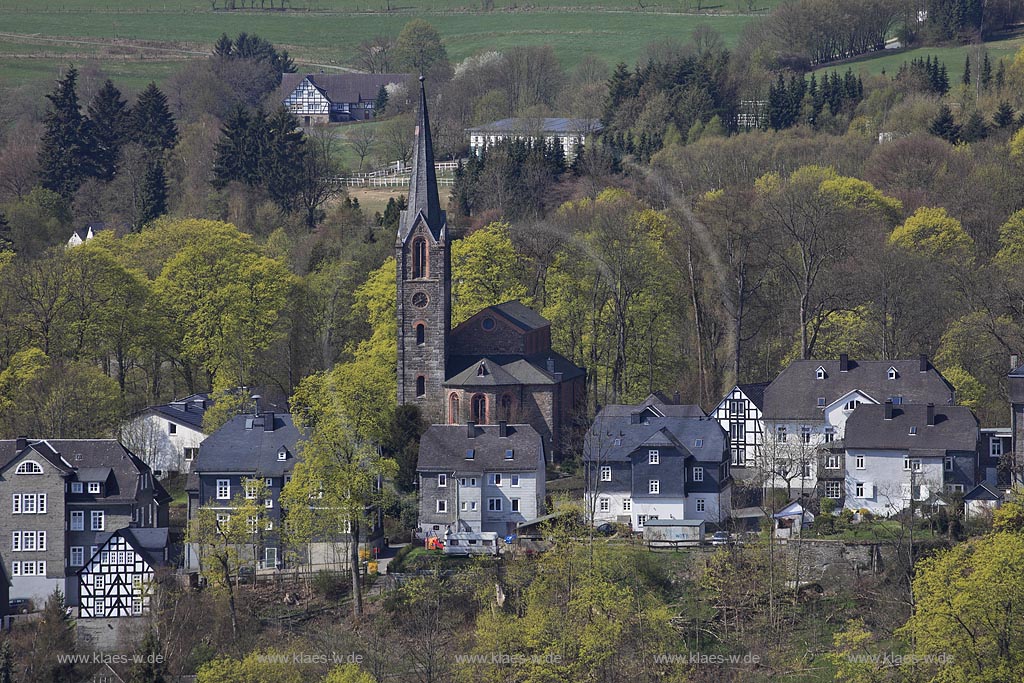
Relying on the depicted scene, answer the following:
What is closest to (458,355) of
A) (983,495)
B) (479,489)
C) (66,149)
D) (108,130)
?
(479,489)

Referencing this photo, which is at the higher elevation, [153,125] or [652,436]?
[153,125]

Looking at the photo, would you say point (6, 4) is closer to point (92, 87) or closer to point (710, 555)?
point (92, 87)

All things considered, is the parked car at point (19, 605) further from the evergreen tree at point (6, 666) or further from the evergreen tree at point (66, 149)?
the evergreen tree at point (66, 149)

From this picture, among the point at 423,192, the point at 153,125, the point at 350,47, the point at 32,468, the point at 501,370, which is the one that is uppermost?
the point at 350,47

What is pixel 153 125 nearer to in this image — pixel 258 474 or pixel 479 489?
pixel 258 474

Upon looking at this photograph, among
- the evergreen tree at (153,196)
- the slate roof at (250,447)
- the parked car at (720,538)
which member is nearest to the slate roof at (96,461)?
the slate roof at (250,447)

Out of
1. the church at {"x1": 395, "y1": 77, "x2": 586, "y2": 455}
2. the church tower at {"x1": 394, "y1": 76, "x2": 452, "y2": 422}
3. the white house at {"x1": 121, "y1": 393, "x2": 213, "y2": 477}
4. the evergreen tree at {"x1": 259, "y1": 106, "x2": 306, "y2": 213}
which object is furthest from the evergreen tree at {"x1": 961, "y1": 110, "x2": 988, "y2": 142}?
the white house at {"x1": 121, "y1": 393, "x2": 213, "y2": 477}

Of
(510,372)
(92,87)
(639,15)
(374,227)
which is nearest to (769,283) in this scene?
(510,372)

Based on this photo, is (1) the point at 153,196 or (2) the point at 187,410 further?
(1) the point at 153,196
